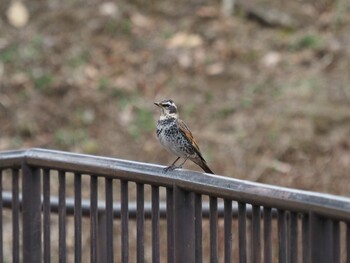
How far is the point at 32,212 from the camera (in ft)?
14.2

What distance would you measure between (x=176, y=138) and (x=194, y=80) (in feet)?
15.6

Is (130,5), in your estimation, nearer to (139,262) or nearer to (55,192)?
(55,192)

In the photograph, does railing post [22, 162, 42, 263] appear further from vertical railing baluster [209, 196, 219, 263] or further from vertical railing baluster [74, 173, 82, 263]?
vertical railing baluster [209, 196, 219, 263]

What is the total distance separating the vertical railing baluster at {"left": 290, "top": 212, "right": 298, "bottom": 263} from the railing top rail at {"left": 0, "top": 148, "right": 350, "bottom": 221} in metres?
0.04

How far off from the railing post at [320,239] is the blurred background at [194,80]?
5934 mm

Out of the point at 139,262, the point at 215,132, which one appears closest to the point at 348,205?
the point at 139,262

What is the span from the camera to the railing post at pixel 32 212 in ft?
14.1

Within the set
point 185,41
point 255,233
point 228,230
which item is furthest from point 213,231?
point 185,41

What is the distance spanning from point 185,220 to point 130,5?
7.81m

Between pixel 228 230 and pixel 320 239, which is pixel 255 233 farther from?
pixel 320 239

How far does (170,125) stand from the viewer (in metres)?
5.30

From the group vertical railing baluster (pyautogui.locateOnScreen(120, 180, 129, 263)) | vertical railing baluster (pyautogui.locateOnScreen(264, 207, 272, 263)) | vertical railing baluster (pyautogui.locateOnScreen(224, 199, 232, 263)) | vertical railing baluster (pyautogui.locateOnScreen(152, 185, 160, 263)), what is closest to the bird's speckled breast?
vertical railing baluster (pyautogui.locateOnScreen(120, 180, 129, 263))

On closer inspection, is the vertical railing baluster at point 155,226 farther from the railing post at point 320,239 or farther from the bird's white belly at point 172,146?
the bird's white belly at point 172,146

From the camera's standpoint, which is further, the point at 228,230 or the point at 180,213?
the point at 180,213
